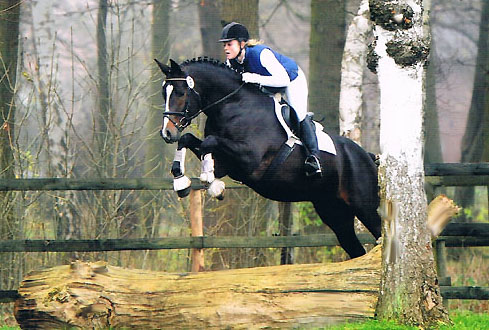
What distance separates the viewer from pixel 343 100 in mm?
10984

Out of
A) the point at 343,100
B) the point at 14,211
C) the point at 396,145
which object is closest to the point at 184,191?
the point at 396,145

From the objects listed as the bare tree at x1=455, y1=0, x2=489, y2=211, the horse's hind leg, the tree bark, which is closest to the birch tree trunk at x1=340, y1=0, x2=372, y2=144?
the horse's hind leg

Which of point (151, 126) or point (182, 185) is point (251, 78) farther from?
point (151, 126)

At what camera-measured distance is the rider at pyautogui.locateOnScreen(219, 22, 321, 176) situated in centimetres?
770

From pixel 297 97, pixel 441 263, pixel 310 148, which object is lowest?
pixel 441 263

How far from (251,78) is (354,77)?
11.7 feet

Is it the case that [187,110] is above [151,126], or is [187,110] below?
below

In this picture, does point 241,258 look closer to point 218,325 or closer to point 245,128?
point 245,128

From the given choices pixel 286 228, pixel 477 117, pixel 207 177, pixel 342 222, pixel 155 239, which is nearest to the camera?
pixel 207 177

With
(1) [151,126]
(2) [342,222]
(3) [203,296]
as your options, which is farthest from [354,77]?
(1) [151,126]

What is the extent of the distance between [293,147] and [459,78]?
33.3ft

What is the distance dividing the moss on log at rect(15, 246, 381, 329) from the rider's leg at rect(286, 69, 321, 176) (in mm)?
1628

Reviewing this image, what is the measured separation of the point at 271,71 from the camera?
778 cm

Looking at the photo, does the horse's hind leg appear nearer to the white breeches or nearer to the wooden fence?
the wooden fence
